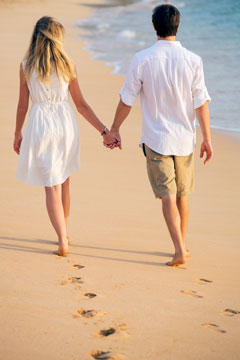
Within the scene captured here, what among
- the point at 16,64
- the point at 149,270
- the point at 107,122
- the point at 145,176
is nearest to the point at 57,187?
the point at 149,270

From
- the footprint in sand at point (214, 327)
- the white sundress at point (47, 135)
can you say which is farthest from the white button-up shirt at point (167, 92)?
the footprint in sand at point (214, 327)

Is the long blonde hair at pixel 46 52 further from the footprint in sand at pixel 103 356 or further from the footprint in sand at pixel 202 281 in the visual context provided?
the footprint in sand at pixel 103 356

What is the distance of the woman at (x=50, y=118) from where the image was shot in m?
3.88

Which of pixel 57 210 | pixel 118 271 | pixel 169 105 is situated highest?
pixel 169 105

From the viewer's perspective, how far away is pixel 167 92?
12.6 feet

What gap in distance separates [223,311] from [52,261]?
121 centimetres

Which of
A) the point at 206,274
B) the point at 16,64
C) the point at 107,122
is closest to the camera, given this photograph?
the point at 206,274

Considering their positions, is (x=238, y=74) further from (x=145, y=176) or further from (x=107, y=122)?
(x=145, y=176)

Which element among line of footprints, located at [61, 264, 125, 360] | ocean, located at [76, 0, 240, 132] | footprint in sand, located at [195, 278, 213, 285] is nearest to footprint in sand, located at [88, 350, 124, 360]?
line of footprints, located at [61, 264, 125, 360]

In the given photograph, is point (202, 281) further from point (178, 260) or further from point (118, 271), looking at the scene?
point (118, 271)

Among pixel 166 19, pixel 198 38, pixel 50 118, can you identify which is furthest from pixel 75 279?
pixel 198 38

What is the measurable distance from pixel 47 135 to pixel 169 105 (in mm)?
813

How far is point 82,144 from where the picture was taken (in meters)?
7.14

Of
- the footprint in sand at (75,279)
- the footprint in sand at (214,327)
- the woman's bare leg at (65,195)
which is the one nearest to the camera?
the footprint in sand at (214,327)
